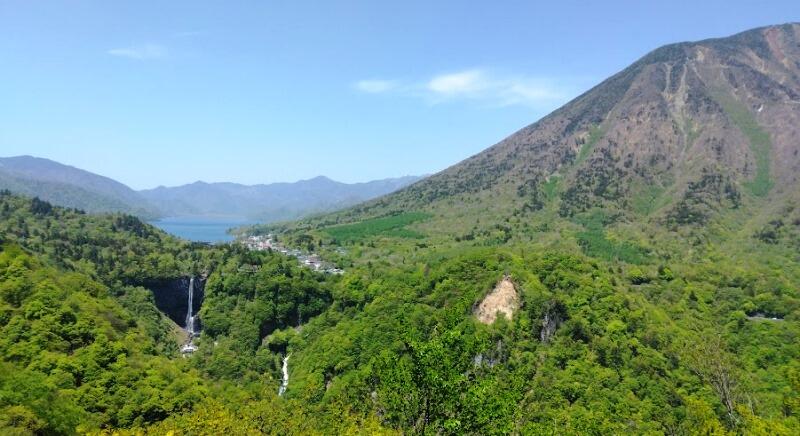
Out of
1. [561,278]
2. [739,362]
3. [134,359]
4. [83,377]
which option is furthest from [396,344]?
[739,362]

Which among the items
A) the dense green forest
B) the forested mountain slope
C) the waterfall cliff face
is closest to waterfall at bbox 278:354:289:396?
the forested mountain slope

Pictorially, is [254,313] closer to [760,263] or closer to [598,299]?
[598,299]

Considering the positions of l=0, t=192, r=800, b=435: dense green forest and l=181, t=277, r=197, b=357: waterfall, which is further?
l=181, t=277, r=197, b=357: waterfall

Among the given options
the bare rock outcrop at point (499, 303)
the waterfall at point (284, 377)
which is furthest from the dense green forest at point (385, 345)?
the bare rock outcrop at point (499, 303)

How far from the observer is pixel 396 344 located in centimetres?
10638

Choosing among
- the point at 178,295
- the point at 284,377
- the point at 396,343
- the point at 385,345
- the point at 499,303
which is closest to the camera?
the point at 396,343

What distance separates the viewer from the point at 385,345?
110188mm

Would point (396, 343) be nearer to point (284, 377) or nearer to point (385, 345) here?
point (385, 345)

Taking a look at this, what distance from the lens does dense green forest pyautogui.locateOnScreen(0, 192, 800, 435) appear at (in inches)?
2016

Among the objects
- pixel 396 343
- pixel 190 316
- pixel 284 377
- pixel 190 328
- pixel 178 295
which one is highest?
pixel 178 295

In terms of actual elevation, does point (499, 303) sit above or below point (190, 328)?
above

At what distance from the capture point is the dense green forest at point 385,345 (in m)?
51.2

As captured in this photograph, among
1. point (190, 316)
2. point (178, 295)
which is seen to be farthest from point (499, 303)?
point (178, 295)

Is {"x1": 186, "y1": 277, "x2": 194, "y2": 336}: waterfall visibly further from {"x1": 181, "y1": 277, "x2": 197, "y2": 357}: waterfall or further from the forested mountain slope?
the forested mountain slope
